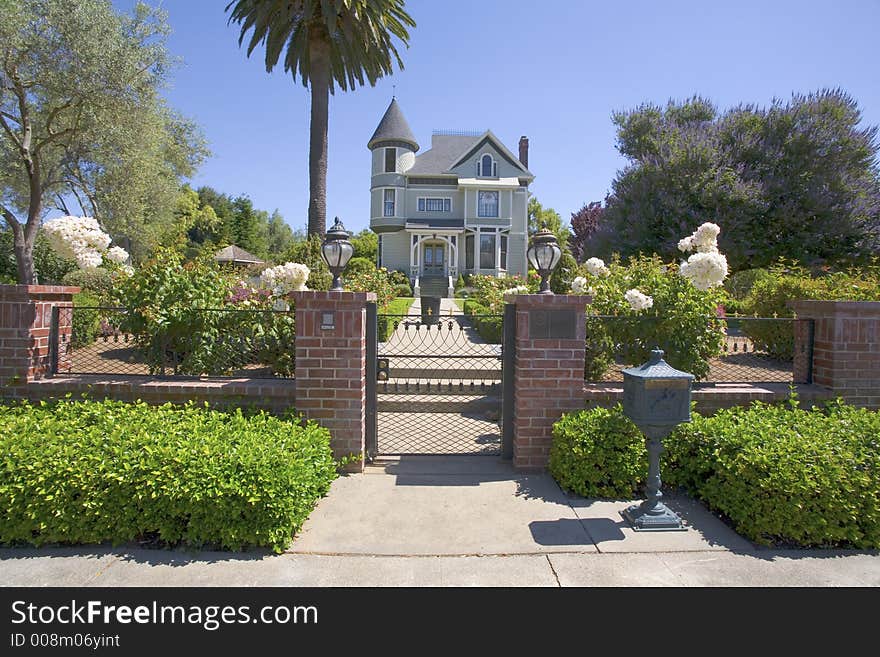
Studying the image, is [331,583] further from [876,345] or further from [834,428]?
[876,345]

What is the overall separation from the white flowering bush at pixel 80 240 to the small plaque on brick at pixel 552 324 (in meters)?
4.07

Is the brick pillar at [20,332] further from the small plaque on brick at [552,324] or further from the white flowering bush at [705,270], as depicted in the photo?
the white flowering bush at [705,270]

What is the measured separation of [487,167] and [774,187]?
18.6 meters

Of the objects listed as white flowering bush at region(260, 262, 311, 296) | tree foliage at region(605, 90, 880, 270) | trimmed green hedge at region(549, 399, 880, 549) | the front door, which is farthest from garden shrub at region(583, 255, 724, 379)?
the front door

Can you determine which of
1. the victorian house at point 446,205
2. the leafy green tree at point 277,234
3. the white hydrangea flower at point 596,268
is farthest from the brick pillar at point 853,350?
the leafy green tree at point 277,234

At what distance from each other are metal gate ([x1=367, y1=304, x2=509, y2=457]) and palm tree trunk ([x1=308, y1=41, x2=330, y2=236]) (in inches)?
287

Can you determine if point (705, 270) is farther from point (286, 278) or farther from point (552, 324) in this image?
point (286, 278)

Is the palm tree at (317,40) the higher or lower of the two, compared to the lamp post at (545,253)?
higher

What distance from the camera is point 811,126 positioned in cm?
1695

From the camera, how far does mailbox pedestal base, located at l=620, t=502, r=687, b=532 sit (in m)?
3.42

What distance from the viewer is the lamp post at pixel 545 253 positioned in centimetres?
445

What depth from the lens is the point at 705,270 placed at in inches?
194
